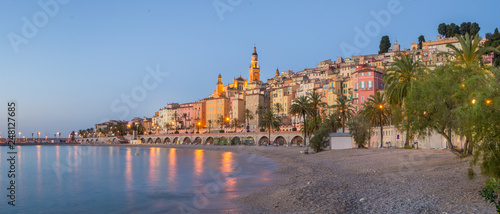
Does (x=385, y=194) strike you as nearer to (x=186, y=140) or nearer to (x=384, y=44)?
(x=186, y=140)

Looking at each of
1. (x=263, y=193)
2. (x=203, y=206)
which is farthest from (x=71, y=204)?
(x=263, y=193)

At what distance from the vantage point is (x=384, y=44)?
161m

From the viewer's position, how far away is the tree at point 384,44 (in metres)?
160

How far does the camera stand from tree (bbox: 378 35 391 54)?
6304 inches

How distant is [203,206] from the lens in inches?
770

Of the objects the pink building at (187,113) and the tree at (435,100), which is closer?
the tree at (435,100)

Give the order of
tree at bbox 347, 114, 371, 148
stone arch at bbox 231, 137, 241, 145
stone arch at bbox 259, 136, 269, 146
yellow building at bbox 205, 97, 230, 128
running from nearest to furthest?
tree at bbox 347, 114, 371, 148
stone arch at bbox 259, 136, 269, 146
stone arch at bbox 231, 137, 241, 145
yellow building at bbox 205, 97, 230, 128

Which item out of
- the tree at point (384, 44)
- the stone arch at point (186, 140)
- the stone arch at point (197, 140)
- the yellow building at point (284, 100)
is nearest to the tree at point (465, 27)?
the tree at point (384, 44)

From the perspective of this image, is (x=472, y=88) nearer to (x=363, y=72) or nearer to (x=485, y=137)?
(x=485, y=137)

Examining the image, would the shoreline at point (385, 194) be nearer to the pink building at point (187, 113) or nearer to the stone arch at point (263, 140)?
the stone arch at point (263, 140)

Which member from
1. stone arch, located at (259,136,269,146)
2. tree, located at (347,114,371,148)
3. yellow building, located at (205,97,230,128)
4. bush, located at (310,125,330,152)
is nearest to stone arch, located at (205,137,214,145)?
stone arch, located at (259,136,269,146)

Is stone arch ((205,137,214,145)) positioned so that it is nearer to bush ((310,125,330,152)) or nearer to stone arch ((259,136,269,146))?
stone arch ((259,136,269,146))

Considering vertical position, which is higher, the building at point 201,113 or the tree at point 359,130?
the building at point 201,113

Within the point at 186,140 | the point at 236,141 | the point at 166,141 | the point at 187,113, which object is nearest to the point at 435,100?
the point at 236,141
